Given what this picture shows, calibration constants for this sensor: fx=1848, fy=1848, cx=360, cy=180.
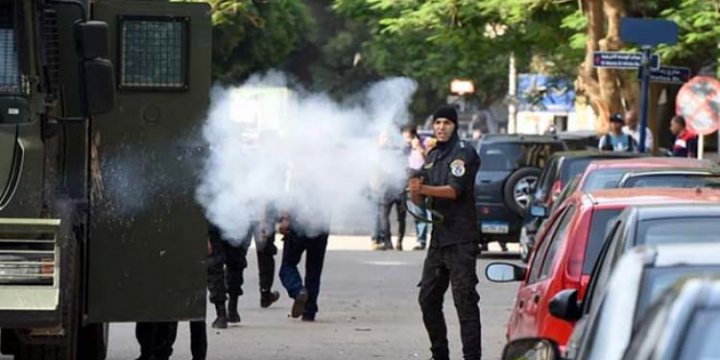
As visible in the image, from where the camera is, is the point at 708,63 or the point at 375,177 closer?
the point at 375,177

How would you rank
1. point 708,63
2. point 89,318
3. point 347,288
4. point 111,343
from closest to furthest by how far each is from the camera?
point 89,318, point 111,343, point 347,288, point 708,63

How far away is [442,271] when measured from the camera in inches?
507

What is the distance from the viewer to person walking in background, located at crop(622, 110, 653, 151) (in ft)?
88.7

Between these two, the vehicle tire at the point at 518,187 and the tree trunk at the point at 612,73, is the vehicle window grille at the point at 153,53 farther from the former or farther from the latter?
the tree trunk at the point at 612,73

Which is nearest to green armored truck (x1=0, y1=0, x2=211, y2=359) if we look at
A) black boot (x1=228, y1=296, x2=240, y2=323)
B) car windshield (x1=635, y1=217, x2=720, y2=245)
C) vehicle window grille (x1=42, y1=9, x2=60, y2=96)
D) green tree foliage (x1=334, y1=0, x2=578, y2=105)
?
vehicle window grille (x1=42, y1=9, x2=60, y2=96)

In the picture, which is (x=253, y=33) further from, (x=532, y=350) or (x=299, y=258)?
(x=532, y=350)

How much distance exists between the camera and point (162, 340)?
13.3m

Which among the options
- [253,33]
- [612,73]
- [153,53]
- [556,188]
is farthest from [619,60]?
[153,53]

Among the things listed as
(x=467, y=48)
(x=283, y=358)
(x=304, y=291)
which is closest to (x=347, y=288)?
(x=304, y=291)

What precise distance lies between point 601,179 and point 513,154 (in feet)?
40.3

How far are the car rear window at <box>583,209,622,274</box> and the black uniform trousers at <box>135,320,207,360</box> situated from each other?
4.12 m

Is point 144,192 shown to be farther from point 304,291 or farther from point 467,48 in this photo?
point 467,48

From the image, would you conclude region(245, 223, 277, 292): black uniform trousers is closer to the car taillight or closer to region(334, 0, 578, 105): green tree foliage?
the car taillight

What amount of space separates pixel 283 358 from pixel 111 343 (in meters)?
2.04
